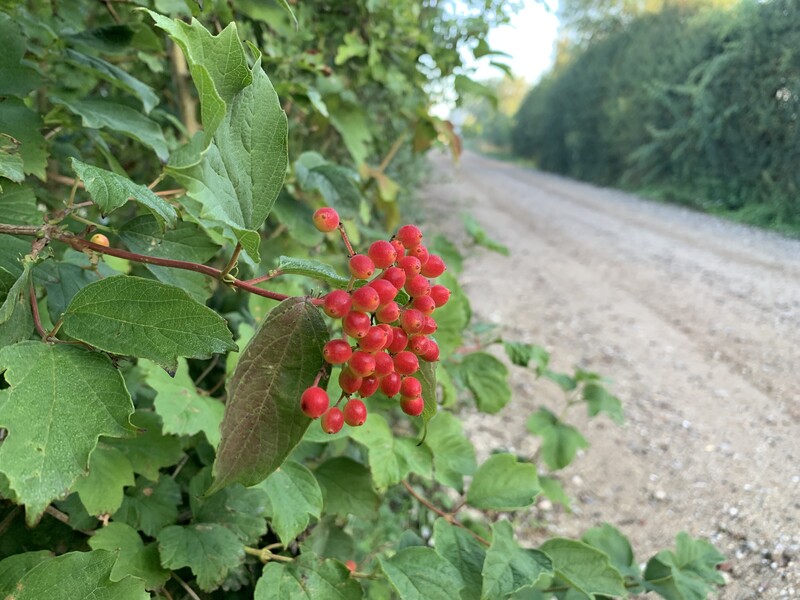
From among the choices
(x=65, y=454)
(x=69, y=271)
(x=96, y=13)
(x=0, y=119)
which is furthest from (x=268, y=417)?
(x=96, y=13)

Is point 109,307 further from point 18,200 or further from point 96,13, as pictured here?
point 96,13

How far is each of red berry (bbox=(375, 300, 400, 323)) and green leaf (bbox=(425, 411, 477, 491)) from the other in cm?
→ 58

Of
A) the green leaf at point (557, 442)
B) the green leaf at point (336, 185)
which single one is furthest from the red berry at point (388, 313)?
the green leaf at point (557, 442)

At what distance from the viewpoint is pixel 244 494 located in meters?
0.85

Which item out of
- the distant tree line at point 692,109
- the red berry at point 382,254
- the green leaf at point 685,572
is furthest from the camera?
the distant tree line at point 692,109

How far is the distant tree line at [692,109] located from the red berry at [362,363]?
5862 mm

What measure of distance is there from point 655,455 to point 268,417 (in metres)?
2.06

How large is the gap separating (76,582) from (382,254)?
0.45 m

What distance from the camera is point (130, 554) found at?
0.75m

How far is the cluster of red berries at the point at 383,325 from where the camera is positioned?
1.70ft

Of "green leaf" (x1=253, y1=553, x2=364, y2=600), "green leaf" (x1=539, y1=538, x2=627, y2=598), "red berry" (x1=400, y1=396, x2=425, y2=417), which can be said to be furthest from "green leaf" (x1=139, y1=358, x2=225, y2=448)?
"green leaf" (x1=539, y1=538, x2=627, y2=598)

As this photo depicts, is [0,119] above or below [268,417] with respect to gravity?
above

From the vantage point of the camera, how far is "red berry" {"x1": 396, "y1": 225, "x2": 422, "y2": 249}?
60 centimetres

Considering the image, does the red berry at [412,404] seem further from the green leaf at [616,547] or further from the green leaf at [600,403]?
the green leaf at [600,403]
